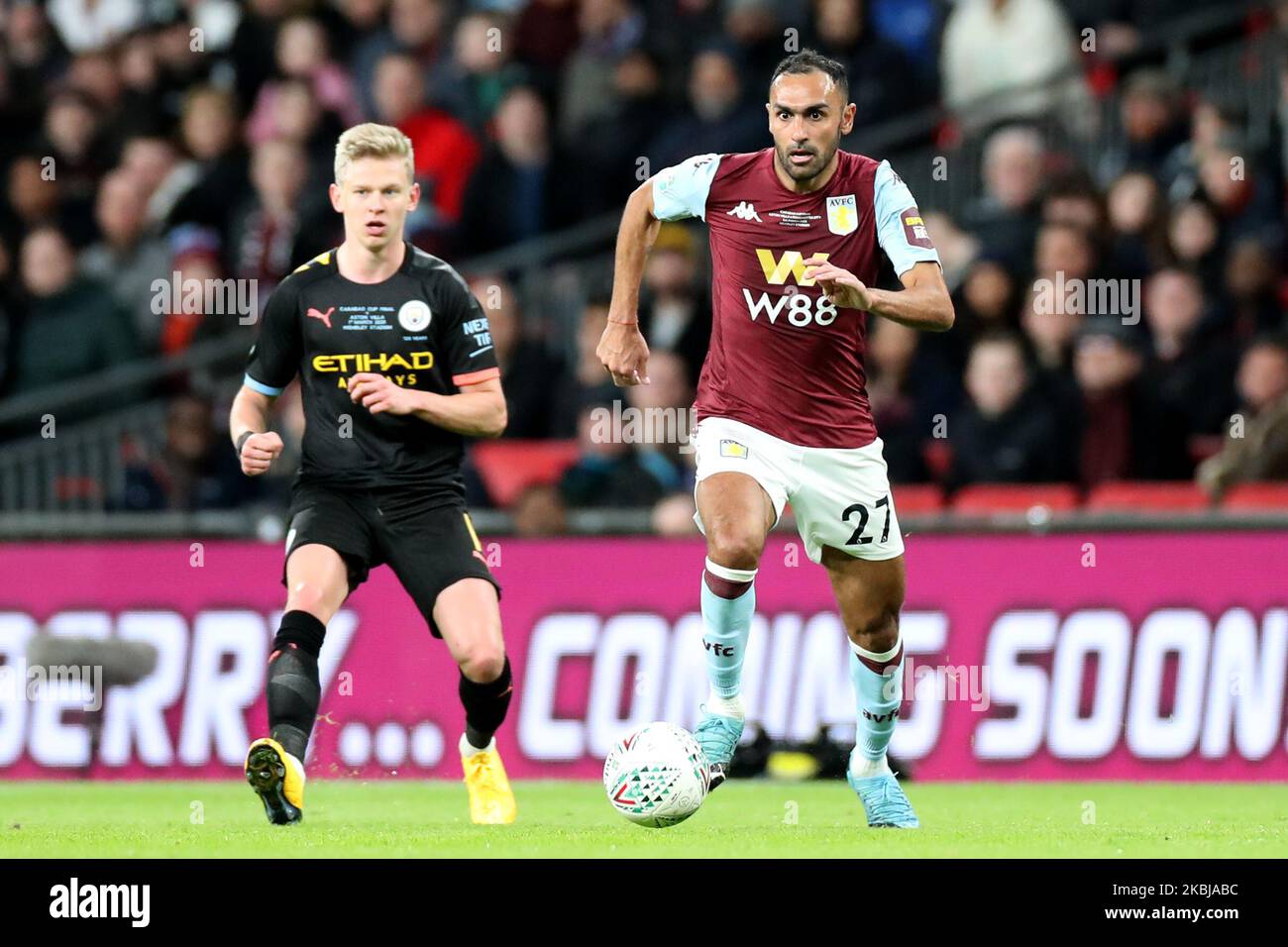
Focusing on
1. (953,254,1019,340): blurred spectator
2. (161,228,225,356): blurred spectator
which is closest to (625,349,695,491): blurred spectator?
(953,254,1019,340): blurred spectator

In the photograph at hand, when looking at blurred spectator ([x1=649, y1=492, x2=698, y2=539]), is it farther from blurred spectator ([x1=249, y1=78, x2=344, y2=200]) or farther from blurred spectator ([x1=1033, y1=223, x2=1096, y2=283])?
blurred spectator ([x1=249, y1=78, x2=344, y2=200])

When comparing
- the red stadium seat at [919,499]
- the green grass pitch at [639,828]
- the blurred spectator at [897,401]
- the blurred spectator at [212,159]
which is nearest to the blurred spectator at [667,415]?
the blurred spectator at [897,401]

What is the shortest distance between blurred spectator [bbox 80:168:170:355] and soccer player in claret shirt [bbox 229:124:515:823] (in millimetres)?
6449

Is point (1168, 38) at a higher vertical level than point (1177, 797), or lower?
higher

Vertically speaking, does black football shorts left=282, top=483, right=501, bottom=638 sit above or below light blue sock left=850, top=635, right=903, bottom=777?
above

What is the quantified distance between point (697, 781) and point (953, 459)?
527 centimetres

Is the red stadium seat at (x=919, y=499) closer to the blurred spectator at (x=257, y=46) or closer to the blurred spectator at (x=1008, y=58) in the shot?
the blurred spectator at (x=1008, y=58)

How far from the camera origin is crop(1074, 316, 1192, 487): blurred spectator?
12.9 metres

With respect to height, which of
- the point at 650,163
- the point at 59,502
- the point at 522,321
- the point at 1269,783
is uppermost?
the point at 650,163

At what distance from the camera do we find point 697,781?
8.05 m

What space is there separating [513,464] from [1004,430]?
2.85 meters
